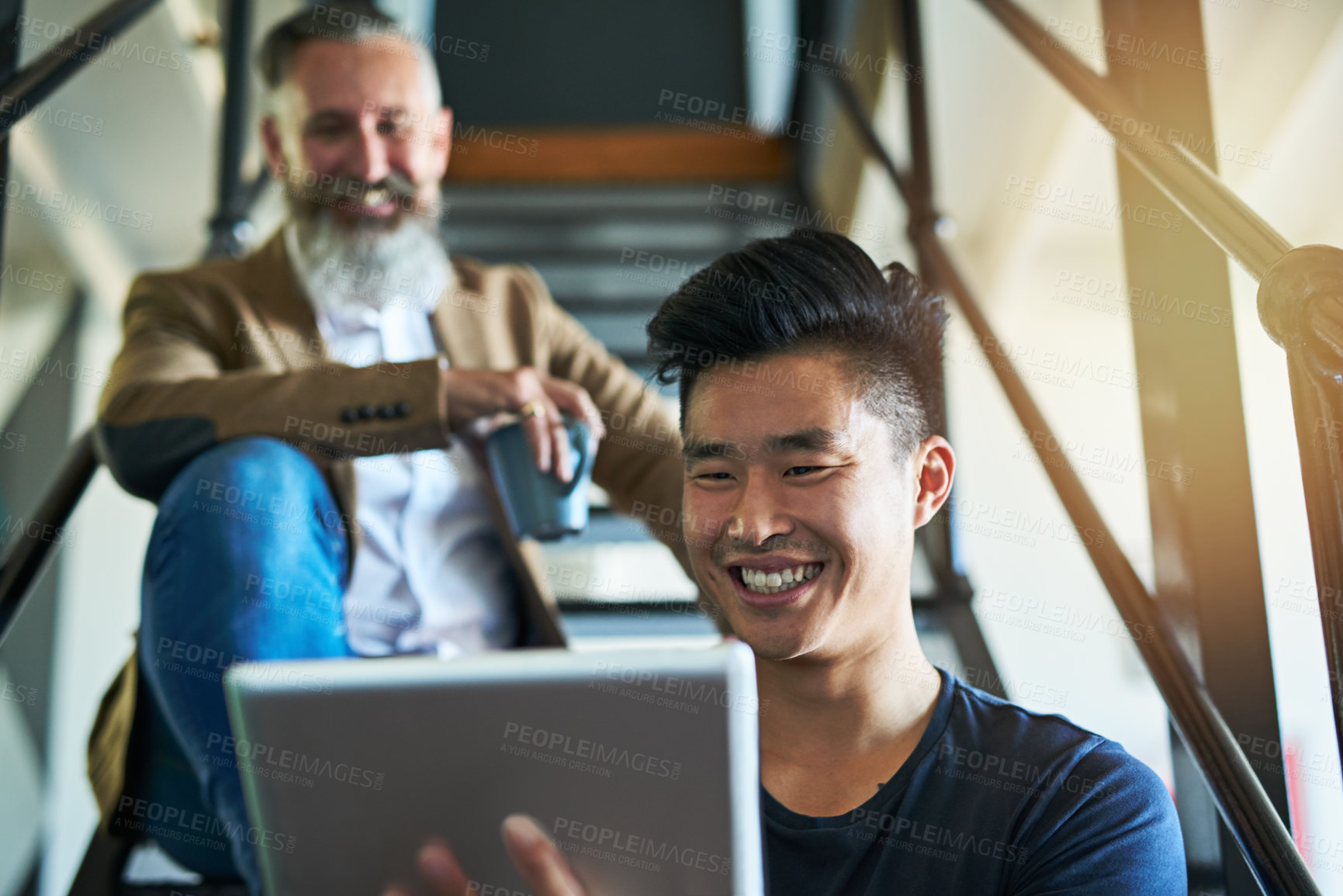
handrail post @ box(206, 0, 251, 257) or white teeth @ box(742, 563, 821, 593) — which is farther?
handrail post @ box(206, 0, 251, 257)

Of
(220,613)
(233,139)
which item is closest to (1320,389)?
(220,613)

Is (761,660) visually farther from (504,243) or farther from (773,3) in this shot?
(773,3)

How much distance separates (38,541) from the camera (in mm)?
1431

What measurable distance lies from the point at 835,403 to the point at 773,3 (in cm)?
329

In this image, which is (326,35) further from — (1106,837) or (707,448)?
(1106,837)

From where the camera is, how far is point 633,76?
12.9ft

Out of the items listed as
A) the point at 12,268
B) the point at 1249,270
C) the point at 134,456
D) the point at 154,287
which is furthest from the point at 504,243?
the point at 1249,270

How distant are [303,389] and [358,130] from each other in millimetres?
497

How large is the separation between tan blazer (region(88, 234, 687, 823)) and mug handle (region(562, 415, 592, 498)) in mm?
149

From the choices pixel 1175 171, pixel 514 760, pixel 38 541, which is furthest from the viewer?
pixel 38 541

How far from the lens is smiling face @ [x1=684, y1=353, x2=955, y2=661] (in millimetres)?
991

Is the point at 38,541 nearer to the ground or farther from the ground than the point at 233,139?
nearer to the ground

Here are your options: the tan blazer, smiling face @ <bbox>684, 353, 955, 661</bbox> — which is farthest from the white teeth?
the tan blazer

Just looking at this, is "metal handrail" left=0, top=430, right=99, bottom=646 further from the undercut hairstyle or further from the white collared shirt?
the undercut hairstyle
